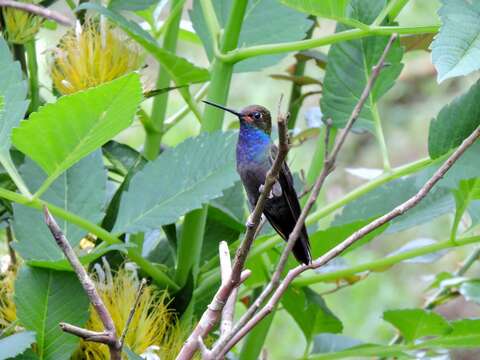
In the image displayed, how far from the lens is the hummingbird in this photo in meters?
1.35

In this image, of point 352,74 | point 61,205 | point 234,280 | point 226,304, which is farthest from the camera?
point 352,74

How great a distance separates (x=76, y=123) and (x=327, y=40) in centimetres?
31

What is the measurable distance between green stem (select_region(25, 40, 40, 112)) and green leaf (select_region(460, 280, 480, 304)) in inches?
25.9

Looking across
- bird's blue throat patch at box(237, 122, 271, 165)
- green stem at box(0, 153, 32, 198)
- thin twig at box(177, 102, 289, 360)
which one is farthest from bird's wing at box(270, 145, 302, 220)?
thin twig at box(177, 102, 289, 360)

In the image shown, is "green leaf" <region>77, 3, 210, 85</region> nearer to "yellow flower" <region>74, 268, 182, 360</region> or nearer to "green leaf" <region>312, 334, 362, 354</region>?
"yellow flower" <region>74, 268, 182, 360</region>

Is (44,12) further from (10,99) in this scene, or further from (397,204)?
(397,204)

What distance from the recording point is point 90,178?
111 centimetres

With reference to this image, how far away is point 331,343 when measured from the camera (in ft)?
4.33

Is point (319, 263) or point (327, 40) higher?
point (327, 40)

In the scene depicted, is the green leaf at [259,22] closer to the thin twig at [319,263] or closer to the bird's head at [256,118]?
the bird's head at [256,118]

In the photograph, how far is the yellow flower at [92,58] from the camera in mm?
1180

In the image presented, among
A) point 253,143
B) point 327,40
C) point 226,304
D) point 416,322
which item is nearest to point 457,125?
point 327,40

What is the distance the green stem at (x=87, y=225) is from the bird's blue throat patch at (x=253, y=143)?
0.40 meters

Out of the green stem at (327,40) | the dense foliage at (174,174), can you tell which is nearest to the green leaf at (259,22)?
the dense foliage at (174,174)
